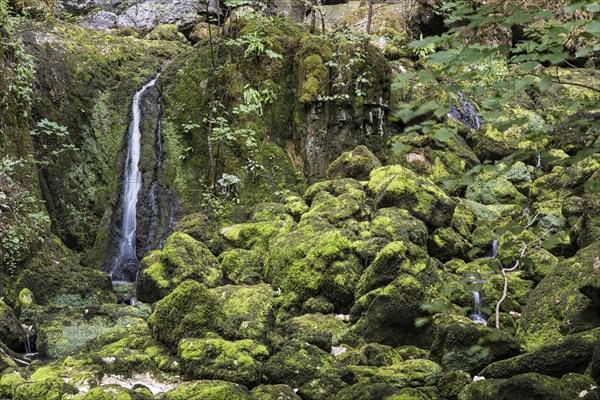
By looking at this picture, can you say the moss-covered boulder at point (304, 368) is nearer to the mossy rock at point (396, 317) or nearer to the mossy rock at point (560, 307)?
the mossy rock at point (396, 317)

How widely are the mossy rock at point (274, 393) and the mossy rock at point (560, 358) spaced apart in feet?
7.61

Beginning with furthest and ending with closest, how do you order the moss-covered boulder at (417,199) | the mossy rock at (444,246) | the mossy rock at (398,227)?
the moss-covered boulder at (417,199) → the mossy rock at (444,246) → the mossy rock at (398,227)

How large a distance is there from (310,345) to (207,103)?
35.8 ft

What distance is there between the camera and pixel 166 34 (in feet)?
80.5

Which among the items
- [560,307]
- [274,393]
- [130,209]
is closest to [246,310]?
[274,393]

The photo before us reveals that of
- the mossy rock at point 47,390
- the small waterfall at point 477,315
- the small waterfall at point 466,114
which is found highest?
the small waterfall at point 466,114

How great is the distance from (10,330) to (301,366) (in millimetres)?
5034

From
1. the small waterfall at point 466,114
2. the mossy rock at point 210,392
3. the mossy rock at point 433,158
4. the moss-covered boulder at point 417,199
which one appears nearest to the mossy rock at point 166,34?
the small waterfall at point 466,114

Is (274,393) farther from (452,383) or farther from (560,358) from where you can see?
(560,358)

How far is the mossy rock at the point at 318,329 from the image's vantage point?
7.32 meters

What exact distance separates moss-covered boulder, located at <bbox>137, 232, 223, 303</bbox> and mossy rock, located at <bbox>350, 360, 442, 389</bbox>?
15.2ft

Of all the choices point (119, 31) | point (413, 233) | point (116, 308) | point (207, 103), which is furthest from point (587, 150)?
point (119, 31)

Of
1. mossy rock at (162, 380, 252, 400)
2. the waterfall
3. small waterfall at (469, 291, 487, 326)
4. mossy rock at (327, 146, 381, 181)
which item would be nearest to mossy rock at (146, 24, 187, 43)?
the waterfall

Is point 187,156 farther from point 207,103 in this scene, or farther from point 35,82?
point 35,82
